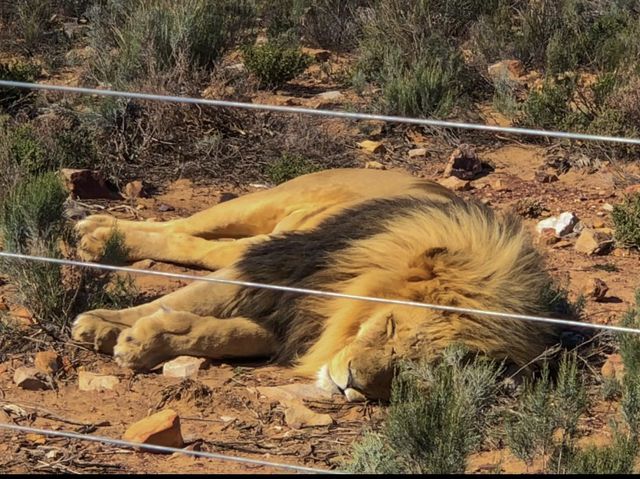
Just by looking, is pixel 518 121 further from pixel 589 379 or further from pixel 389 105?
pixel 589 379

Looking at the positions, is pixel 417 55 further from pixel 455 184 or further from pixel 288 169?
pixel 288 169

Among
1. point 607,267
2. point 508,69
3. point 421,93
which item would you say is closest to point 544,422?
point 607,267

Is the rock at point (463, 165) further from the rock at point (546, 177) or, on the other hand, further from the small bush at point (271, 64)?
the small bush at point (271, 64)

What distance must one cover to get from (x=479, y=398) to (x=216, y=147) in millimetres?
4324

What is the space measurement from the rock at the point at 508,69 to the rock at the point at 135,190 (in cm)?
386

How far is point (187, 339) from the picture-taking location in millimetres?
5066

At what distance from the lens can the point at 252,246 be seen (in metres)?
5.70

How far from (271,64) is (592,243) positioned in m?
4.12

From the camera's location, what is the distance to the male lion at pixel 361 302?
15.2 feet

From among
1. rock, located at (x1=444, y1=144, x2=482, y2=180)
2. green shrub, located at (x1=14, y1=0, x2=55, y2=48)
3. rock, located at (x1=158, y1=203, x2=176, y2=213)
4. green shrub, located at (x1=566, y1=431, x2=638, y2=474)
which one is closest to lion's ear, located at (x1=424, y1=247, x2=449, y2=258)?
green shrub, located at (x1=566, y1=431, x2=638, y2=474)

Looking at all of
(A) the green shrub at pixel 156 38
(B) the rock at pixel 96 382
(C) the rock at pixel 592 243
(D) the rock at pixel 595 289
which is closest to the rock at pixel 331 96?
(A) the green shrub at pixel 156 38

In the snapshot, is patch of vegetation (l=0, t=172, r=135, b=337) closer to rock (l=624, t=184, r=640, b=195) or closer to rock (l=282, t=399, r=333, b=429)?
rock (l=282, t=399, r=333, b=429)

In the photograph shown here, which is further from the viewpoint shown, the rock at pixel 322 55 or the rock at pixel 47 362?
the rock at pixel 322 55

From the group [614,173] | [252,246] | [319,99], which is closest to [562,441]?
[252,246]
